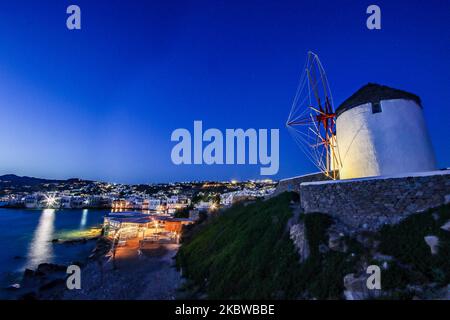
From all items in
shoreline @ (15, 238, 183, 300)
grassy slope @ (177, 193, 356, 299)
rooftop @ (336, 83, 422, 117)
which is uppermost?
rooftop @ (336, 83, 422, 117)

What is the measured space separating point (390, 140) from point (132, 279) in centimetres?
2074

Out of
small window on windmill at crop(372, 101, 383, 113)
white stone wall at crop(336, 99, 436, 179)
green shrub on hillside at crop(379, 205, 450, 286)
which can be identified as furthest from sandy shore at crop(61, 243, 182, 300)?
small window on windmill at crop(372, 101, 383, 113)

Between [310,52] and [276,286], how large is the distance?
18.2 metres

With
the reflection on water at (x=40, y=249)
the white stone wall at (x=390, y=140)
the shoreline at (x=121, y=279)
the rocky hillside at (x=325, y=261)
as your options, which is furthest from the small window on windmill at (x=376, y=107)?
the reflection on water at (x=40, y=249)

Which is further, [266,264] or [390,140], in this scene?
[390,140]

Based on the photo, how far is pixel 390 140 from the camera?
14547mm

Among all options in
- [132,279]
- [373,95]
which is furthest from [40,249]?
[373,95]

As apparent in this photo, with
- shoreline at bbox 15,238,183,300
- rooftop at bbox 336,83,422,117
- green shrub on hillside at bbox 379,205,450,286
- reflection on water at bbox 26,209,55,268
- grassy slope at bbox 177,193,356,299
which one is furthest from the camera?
reflection on water at bbox 26,209,55,268

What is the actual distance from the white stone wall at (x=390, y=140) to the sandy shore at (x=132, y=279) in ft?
50.0

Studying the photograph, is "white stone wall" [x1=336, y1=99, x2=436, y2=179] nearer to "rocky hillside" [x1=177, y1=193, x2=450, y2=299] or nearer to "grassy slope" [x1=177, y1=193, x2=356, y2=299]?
"rocky hillside" [x1=177, y1=193, x2=450, y2=299]

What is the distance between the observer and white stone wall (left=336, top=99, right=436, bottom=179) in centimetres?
1425

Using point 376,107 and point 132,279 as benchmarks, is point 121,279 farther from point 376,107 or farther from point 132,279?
point 376,107

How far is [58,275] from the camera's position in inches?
986

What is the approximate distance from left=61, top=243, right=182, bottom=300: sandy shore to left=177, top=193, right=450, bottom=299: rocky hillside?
7.54 feet
